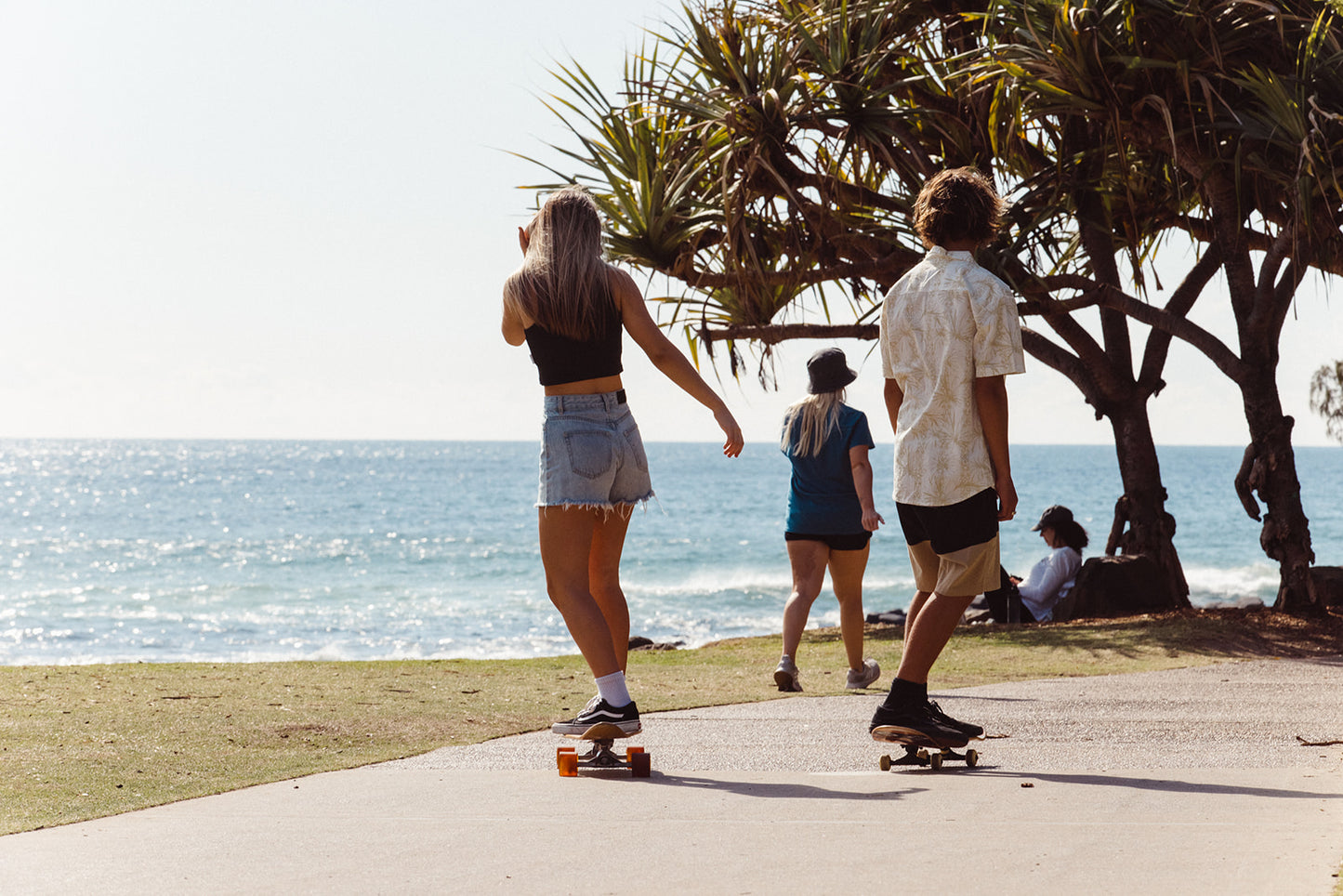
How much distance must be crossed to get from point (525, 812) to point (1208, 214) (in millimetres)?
8278

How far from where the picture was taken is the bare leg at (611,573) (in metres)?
4.02

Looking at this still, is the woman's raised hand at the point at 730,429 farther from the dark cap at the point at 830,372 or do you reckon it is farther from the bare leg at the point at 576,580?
the dark cap at the point at 830,372

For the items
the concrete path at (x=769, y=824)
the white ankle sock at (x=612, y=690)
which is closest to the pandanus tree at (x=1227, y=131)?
the concrete path at (x=769, y=824)

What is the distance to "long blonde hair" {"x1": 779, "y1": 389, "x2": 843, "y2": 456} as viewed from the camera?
20.1ft

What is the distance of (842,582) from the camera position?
6.18 metres

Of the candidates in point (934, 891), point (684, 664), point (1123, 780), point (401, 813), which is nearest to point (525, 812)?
point (401, 813)

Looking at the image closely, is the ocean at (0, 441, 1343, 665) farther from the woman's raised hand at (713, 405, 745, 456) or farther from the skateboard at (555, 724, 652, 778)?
the skateboard at (555, 724, 652, 778)

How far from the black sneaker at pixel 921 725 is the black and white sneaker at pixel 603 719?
0.74 m

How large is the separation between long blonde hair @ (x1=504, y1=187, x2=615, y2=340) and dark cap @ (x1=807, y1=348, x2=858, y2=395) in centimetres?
233

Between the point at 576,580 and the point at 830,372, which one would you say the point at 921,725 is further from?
the point at 830,372

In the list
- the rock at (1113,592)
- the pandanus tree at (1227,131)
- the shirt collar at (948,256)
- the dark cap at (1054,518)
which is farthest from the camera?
the dark cap at (1054,518)

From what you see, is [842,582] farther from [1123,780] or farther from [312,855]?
[312,855]

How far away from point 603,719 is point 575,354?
1.12m

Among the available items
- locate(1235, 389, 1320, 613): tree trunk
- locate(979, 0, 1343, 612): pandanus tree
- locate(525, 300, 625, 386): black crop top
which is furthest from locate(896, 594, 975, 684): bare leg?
locate(1235, 389, 1320, 613): tree trunk
